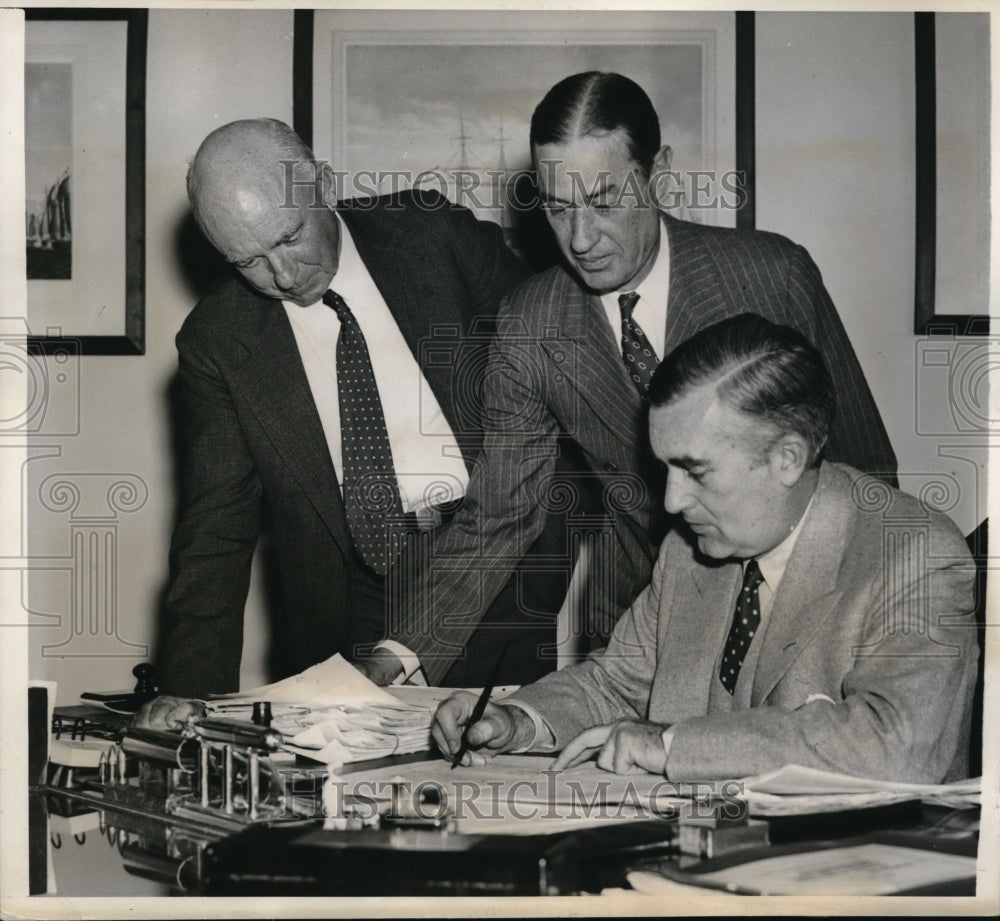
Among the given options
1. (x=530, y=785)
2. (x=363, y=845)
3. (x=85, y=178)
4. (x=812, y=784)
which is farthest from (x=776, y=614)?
(x=85, y=178)

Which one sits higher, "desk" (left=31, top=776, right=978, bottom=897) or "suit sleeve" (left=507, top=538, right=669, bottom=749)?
"suit sleeve" (left=507, top=538, right=669, bottom=749)

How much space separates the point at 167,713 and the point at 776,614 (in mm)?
1291

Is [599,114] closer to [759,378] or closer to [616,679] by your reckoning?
[759,378]

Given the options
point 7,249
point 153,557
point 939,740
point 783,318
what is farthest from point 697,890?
point 7,249

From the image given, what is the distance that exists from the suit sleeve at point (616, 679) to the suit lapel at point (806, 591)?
10.1 inches

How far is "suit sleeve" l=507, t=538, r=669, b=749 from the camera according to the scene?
7.66ft

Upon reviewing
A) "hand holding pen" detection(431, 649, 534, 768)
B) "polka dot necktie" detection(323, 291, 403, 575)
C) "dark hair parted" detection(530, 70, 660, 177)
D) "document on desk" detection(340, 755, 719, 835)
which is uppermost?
"dark hair parted" detection(530, 70, 660, 177)

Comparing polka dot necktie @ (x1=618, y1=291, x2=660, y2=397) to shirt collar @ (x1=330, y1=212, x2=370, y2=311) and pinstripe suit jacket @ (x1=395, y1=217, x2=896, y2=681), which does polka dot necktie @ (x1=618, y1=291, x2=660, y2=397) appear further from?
shirt collar @ (x1=330, y1=212, x2=370, y2=311)

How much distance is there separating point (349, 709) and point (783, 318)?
3.93 feet

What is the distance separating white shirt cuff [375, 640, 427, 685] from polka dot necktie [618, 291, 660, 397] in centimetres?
74

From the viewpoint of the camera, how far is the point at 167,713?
2.59 metres

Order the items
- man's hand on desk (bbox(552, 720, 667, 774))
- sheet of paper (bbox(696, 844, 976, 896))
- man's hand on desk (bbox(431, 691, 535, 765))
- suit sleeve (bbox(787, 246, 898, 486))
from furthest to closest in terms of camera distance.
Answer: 1. suit sleeve (bbox(787, 246, 898, 486))
2. man's hand on desk (bbox(431, 691, 535, 765))
3. man's hand on desk (bbox(552, 720, 667, 774))
4. sheet of paper (bbox(696, 844, 976, 896))

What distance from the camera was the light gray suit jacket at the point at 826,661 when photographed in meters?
2.05

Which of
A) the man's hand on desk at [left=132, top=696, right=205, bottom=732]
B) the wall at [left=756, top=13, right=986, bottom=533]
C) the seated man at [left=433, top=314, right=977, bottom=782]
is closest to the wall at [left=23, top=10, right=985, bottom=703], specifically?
the wall at [left=756, top=13, right=986, bottom=533]
